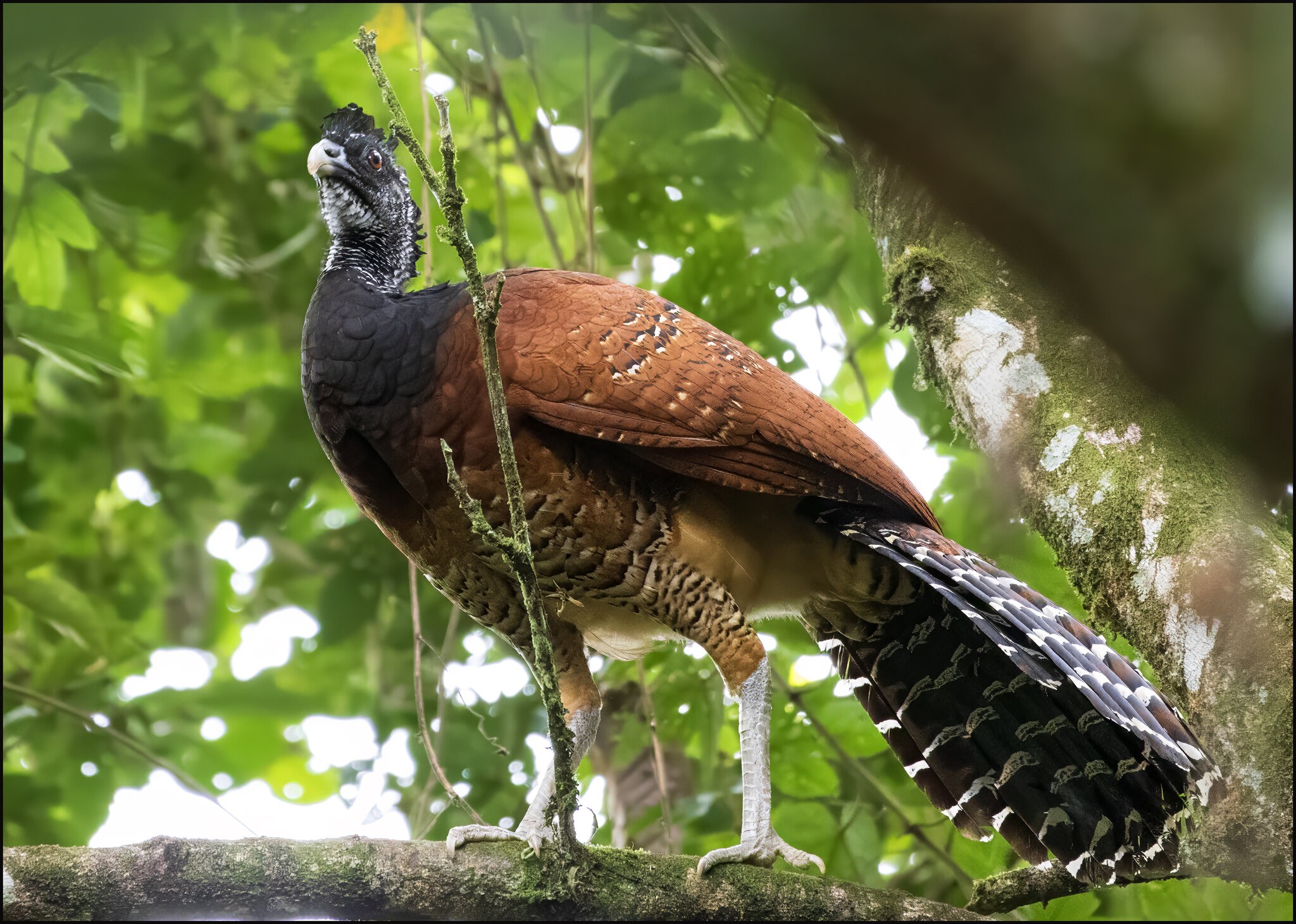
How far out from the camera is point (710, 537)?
10.5 ft

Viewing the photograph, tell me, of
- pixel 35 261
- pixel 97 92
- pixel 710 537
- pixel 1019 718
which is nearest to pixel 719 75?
pixel 710 537

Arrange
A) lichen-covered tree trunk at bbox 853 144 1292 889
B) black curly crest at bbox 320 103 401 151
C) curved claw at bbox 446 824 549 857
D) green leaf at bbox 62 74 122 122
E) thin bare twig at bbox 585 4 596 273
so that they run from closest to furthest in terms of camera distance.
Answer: lichen-covered tree trunk at bbox 853 144 1292 889, curved claw at bbox 446 824 549 857, black curly crest at bbox 320 103 401 151, thin bare twig at bbox 585 4 596 273, green leaf at bbox 62 74 122 122

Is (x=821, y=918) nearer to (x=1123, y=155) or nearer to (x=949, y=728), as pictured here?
(x=949, y=728)

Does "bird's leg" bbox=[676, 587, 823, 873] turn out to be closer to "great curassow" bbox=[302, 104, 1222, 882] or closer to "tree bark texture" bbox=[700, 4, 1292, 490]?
"great curassow" bbox=[302, 104, 1222, 882]

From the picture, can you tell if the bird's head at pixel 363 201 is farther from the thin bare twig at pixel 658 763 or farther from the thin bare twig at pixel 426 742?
the thin bare twig at pixel 658 763

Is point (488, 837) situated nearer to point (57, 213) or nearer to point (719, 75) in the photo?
point (719, 75)

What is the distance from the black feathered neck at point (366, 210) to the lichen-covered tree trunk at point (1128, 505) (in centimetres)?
150

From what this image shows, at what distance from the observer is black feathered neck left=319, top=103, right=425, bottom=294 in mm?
3625

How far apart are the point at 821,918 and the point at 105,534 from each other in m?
4.35

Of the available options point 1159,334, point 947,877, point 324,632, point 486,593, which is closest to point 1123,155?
point 1159,334

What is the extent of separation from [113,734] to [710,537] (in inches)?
92.6

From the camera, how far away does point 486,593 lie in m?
3.27

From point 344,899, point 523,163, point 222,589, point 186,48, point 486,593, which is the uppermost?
point 186,48

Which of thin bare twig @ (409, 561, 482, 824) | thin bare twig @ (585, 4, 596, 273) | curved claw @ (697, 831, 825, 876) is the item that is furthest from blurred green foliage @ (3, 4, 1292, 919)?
curved claw @ (697, 831, 825, 876)
